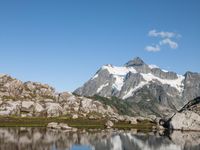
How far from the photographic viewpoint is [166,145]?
148250mm

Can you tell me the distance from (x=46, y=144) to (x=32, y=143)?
548cm

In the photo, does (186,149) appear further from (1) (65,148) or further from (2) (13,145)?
(2) (13,145)

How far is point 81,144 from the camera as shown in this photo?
144 meters

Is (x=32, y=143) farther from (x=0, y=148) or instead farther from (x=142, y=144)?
(x=142, y=144)

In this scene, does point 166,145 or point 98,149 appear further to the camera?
point 166,145

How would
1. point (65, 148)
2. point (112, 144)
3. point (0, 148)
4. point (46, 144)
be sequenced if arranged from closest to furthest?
point (0, 148), point (65, 148), point (46, 144), point (112, 144)

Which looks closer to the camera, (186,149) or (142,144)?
(186,149)

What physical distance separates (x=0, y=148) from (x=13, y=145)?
1086 centimetres

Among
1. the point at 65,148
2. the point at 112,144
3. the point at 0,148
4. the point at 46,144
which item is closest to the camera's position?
the point at 0,148

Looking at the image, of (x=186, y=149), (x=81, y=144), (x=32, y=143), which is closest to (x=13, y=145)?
(x=32, y=143)

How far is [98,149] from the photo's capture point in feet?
431

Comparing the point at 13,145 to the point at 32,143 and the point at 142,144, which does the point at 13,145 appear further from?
the point at 142,144

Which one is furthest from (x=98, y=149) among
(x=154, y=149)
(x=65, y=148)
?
(x=154, y=149)

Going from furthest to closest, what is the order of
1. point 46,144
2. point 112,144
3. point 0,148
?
point 112,144 < point 46,144 < point 0,148
